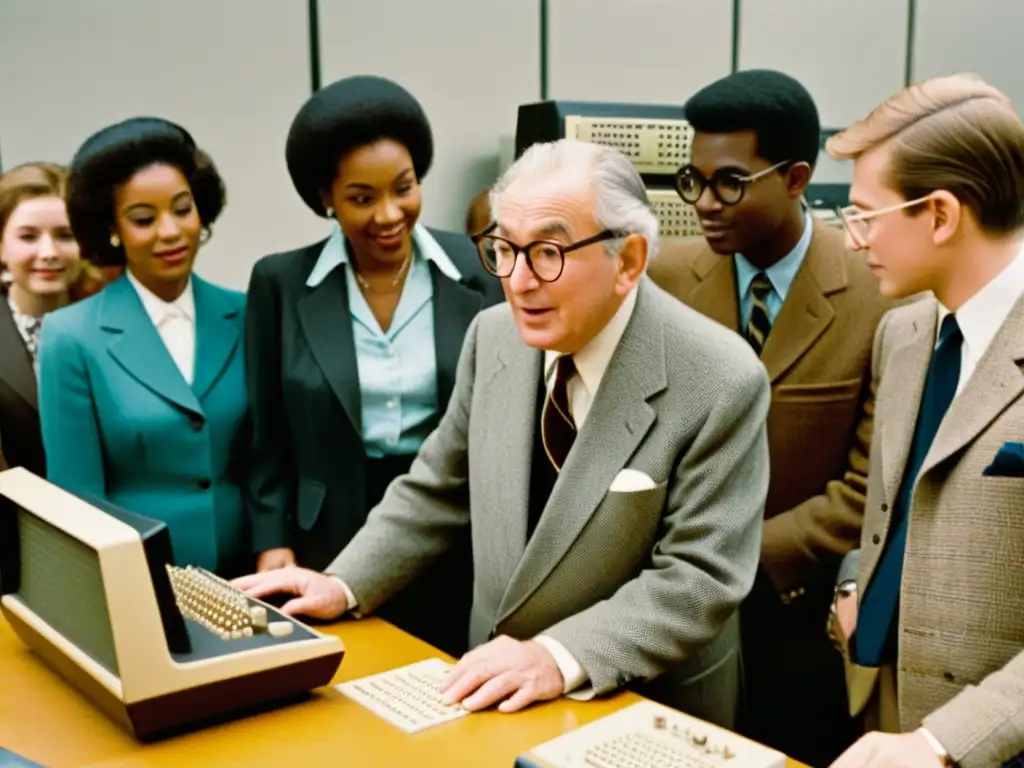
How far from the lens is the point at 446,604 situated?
7.34 ft

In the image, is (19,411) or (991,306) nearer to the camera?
(991,306)

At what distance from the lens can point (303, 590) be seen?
1.72 m

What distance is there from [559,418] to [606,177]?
1.30 feet

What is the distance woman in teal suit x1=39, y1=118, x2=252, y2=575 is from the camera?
2.05m

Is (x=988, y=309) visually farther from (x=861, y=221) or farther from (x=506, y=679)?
(x=506, y=679)

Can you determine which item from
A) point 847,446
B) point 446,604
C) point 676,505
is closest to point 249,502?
point 446,604

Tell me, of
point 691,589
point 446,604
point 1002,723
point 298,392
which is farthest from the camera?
point 446,604

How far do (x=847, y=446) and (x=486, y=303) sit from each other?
842 mm

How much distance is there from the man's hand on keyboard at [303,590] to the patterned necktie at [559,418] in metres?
0.44

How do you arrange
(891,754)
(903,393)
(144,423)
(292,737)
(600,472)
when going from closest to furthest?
(891,754) < (292,737) < (600,472) < (903,393) < (144,423)

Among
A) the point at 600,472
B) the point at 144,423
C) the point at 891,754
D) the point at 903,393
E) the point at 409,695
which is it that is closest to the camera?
the point at 891,754

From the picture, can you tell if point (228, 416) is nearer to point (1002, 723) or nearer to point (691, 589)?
point (691, 589)

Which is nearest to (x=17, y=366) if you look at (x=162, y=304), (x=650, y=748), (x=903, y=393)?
(x=162, y=304)

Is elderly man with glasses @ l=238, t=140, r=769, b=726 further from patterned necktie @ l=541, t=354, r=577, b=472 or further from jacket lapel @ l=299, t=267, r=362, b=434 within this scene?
jacket lapel @ l=299, t=267, r=362, b=434
